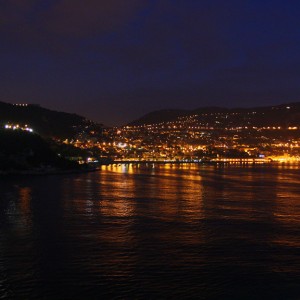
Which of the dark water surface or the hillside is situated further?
the hillside

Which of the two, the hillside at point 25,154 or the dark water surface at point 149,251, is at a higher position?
the hillside at point 25,154

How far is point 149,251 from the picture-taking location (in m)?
9.68

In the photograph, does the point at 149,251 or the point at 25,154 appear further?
the point at 25,154

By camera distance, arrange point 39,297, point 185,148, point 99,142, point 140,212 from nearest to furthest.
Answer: point 39,297 < point 140,212 < point 99,142 < point 185,148

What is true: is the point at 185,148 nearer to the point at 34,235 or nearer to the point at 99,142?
the point at 99,142

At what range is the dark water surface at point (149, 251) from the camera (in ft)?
24.2

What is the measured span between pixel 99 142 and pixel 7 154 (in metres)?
51.5

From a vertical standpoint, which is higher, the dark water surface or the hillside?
the hillside

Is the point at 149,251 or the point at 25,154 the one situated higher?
the point at 25,154

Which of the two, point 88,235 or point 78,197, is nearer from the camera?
point 88,235

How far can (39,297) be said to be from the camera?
696 centimetres

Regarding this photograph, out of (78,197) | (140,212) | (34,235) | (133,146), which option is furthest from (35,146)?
(133,146)

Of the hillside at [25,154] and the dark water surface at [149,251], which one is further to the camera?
the hillside at [25,154]

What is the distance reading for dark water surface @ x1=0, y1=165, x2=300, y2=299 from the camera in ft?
24.2
